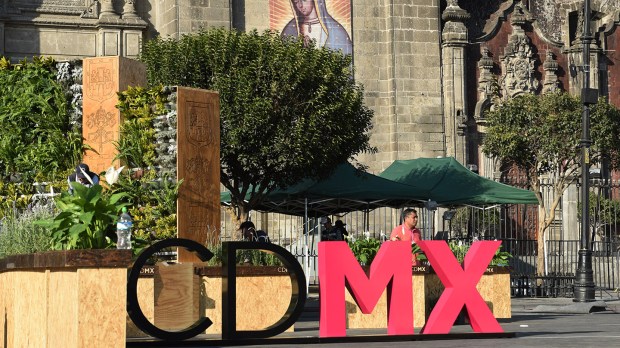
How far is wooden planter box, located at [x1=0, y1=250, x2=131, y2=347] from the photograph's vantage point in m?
10.4

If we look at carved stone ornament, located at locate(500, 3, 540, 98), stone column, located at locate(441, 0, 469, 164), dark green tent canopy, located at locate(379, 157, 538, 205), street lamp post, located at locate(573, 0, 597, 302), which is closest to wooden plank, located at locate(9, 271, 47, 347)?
street lamp post, located at locate(573, 0, 597, 302)

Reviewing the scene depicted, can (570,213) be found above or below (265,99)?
below

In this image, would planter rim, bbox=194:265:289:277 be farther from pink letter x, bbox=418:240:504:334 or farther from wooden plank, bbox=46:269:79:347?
wooden plank, bbox=46:269:79:347

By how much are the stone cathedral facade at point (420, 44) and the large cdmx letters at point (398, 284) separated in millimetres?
19257

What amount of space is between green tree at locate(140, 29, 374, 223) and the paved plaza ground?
307 centimetres

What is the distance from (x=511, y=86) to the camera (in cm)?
4019

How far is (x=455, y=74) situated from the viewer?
126 ft

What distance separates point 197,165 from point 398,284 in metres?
3.59

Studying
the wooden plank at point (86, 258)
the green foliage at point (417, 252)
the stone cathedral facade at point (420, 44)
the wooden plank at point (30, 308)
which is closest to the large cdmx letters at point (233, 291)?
the wooden plank at point (30, 308)

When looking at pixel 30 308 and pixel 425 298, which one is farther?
pixel 425 298

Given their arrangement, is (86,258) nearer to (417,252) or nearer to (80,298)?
(80,298)

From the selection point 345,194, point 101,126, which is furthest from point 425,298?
point 345,194

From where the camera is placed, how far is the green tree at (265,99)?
2602cm

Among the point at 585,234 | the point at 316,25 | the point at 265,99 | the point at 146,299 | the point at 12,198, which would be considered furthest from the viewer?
the point at 316,25
